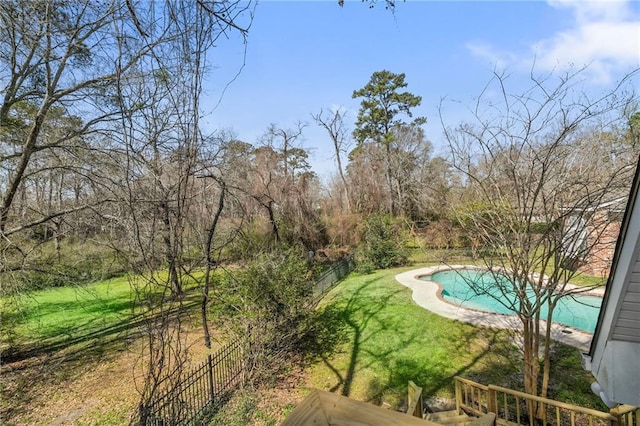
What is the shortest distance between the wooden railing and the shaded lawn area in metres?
0.55

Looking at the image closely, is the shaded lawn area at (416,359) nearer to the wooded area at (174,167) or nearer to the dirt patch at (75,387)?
the wooded area at (174,167)

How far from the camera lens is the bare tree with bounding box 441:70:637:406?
3959 millimetres

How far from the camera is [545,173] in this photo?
4.25 meters

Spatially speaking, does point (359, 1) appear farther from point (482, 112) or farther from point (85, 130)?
point (85, 130)

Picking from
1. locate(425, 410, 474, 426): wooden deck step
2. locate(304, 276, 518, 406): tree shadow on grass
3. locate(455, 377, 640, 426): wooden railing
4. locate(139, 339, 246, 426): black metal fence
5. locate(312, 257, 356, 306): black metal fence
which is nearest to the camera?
locate(455, 377, 640, 426): wooden railing

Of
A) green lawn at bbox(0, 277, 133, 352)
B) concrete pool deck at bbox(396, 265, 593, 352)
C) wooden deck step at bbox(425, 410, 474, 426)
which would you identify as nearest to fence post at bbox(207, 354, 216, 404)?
green lawn at bbox(0, 277, 133, 352)

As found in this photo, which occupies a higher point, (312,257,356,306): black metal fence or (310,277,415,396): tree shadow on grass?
(312,257,356,306): black metal fence

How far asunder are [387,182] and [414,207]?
2.72 metres

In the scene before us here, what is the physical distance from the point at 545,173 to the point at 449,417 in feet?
12.0

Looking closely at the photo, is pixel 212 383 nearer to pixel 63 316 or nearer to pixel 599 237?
pixel 599 237

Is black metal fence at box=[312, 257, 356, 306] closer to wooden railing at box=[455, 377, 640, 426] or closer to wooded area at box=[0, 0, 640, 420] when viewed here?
wooded area at box=[0, 0, 640, 420]

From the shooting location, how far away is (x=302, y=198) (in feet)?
50.2

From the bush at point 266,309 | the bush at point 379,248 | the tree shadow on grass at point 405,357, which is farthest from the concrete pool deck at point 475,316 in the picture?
the bush at point 379,248

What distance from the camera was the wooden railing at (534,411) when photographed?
11.1 ft
